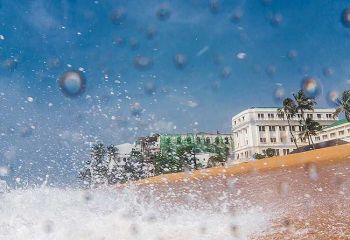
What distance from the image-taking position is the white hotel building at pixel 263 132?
8700cm

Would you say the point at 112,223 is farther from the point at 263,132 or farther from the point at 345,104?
the point at 263,132

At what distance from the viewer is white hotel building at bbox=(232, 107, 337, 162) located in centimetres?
8700

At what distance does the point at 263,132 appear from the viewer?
88000 millimetres

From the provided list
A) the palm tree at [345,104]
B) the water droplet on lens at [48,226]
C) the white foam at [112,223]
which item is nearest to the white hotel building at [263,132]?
the palm tree at [345,104]

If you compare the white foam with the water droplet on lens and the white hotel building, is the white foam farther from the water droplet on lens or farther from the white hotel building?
the white hotel building

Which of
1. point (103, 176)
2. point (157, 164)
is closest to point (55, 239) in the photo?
point (103, 176)

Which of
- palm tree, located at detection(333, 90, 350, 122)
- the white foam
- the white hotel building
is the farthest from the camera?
the white hotel building

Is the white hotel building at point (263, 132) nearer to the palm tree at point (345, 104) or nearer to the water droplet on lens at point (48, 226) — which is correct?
the palm tree at point (345, 104)

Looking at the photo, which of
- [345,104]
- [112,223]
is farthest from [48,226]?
[345,104]

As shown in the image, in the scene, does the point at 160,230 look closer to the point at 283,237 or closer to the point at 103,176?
the point at 283,237

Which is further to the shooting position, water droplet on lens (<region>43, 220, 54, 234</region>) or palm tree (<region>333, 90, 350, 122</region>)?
palm tree (<region>333, 90, 350, 122</region>)

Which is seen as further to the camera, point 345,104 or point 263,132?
point 263,132

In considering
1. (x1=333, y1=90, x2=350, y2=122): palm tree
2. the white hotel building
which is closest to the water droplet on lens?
(x1=333, y1=90, x2=350, y2=122): palm tree

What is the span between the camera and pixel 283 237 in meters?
5.54
